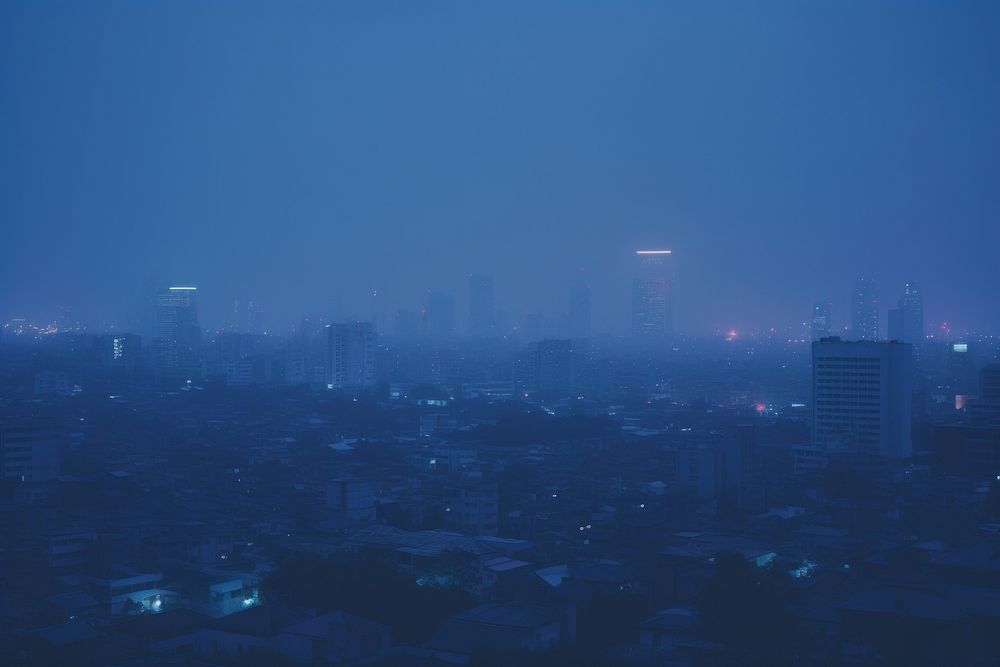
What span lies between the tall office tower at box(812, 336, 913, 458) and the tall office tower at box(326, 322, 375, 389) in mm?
19767

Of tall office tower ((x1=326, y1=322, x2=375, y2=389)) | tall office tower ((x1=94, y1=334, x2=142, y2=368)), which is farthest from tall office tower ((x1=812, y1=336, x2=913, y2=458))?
tall office tower ((x1=94, y1=334, x2=142, y2=368))

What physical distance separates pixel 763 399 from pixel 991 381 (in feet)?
23.9

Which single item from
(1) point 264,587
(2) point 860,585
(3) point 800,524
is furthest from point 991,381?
(1) point 264,587

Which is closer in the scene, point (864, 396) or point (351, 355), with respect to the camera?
point (864, 396)

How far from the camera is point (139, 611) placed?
722 centimetres

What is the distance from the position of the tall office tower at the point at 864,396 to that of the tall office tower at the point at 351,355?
1977 cm

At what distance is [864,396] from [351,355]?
2127cm

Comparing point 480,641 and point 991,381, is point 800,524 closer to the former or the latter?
point 480,641

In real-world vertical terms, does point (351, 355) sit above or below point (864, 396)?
above

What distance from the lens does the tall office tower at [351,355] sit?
34.9 metres

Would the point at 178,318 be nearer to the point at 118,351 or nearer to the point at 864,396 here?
the point at 118,351

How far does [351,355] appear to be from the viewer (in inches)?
1379

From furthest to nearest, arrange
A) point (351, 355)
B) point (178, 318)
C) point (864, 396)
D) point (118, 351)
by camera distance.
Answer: point (178, 318), point (118, 351), point (351, 355), point (864, 396)

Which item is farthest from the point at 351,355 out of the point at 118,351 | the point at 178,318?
the point at 178,318
